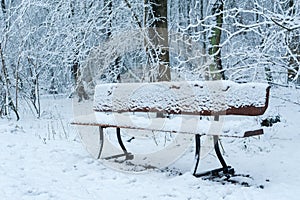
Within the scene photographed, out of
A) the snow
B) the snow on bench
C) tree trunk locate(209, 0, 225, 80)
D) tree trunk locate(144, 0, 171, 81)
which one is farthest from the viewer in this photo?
tree trunk locate(144, 0, 171, 81)

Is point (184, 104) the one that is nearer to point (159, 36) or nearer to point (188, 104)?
point (188, 104)

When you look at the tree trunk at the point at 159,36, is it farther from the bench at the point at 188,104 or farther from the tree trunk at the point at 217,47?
the bench at the point at 188,104

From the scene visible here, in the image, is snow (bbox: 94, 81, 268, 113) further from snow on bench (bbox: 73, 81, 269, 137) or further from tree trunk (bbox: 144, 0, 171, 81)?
tree trunk (bbox: 144, 0, 171, 81)

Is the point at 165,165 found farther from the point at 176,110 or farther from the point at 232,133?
the point at 232,133

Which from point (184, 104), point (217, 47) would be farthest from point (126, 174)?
point (217, 47)

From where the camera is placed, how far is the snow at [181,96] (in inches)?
156

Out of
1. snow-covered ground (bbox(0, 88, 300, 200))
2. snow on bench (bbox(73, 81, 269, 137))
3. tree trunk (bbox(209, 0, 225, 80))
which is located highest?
tree trunk (bbox(209, 0, 225, 80))

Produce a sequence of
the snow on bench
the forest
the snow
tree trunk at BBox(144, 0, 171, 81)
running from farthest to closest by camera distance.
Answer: tree trunk at BBox(144, 0, 171, 81) → the forest → the snow → the snow on bench

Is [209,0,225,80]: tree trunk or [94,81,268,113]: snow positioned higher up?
[209,0,225,80]: tree trunk

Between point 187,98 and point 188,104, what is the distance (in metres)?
0.07

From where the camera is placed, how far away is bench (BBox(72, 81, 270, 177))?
3.88 metres

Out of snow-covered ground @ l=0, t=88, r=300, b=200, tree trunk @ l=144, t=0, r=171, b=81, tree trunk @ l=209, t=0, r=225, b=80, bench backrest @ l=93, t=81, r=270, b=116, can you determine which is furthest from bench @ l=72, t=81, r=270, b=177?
tree trunk @ l=144, t=0, r=171, b=81

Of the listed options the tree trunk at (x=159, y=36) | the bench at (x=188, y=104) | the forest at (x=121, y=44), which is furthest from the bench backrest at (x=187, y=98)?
the tree trunk at (x=159, y=36)

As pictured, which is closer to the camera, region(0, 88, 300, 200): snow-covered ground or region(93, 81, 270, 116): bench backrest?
region(0, 88, 300, 200): snow-covered ground
